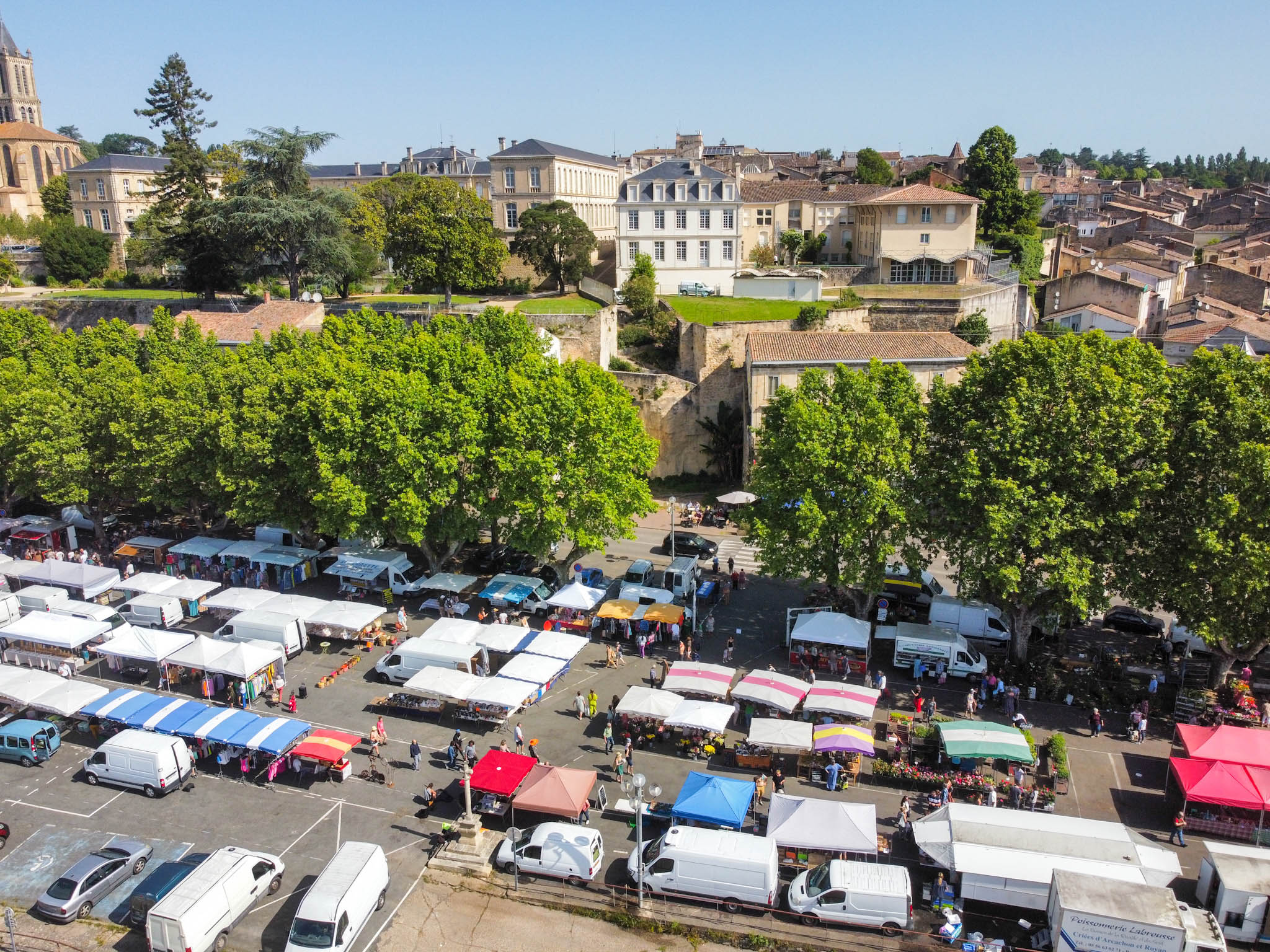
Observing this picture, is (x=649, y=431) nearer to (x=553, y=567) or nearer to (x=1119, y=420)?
(x=553, y=567)

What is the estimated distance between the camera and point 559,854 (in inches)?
721

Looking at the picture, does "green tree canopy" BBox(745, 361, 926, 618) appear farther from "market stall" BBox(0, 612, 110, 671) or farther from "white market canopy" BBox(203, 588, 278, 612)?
"market stall" BBox(0, 612, 110, 671)

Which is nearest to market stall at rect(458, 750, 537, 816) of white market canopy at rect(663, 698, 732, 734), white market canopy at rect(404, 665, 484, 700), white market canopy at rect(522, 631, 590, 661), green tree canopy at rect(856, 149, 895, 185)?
white market canopy at rect(404, 665, 484, 700)

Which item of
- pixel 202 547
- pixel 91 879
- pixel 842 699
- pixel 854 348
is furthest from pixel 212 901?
pixel 854 348

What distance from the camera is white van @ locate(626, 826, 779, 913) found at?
682 inches

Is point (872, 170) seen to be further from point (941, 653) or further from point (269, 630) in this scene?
point (269, 630)

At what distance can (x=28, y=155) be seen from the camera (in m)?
96.4

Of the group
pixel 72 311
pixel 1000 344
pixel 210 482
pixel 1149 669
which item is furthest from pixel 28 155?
pixel 1149 669

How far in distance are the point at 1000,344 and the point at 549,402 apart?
1430 cm

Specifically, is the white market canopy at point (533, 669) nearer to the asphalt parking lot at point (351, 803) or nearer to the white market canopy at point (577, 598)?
the asphalt parking lot at point (351, 803)

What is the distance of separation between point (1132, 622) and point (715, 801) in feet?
56.3

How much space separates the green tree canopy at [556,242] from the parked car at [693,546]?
2620 centimetres

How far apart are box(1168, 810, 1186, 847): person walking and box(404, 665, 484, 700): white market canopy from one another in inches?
649

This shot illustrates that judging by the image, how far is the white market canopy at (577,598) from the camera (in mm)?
29062
